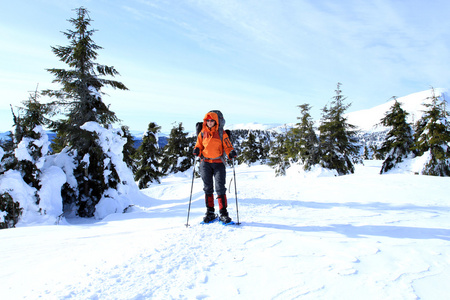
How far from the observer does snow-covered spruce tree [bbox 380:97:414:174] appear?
22203 millimetres

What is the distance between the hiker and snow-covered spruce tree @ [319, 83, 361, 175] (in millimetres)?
18235

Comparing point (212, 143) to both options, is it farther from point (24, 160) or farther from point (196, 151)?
point (24, 160)

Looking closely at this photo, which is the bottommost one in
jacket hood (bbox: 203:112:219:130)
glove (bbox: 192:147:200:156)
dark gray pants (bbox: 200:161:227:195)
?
dark gray pants (bbox: 200:161:227:195)

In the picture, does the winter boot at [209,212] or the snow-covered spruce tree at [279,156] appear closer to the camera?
the winter boot at [209,212]

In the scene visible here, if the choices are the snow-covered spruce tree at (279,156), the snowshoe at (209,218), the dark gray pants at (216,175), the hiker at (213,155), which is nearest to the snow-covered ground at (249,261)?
the snowshoe at (209,218)

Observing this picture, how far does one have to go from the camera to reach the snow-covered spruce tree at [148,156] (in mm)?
27406

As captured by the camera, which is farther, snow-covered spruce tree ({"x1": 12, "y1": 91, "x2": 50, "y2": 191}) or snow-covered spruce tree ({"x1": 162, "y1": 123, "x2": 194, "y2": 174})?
snow-covered spruce tree ({"x1": 162, "y1": 123, "x2": 194, "y2": 174})

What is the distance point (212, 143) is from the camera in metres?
5.42

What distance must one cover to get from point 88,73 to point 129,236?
9985mm

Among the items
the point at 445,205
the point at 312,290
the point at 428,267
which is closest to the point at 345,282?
the point at 312,290

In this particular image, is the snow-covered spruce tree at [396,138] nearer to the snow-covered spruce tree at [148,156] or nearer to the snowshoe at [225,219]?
the snowshoe at [225,219]

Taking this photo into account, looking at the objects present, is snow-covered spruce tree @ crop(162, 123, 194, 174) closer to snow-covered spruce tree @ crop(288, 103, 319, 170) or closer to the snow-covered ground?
snow-covered spruce tree @ crop(288, 103, 319, 170)

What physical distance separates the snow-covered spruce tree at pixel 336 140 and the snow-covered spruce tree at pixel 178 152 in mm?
18215

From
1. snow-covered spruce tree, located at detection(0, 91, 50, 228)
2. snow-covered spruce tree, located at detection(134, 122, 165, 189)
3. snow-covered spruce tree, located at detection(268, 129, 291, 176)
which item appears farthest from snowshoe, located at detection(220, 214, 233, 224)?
snow-covered spruce tree, located at detection(134, 122, 165, 189)
